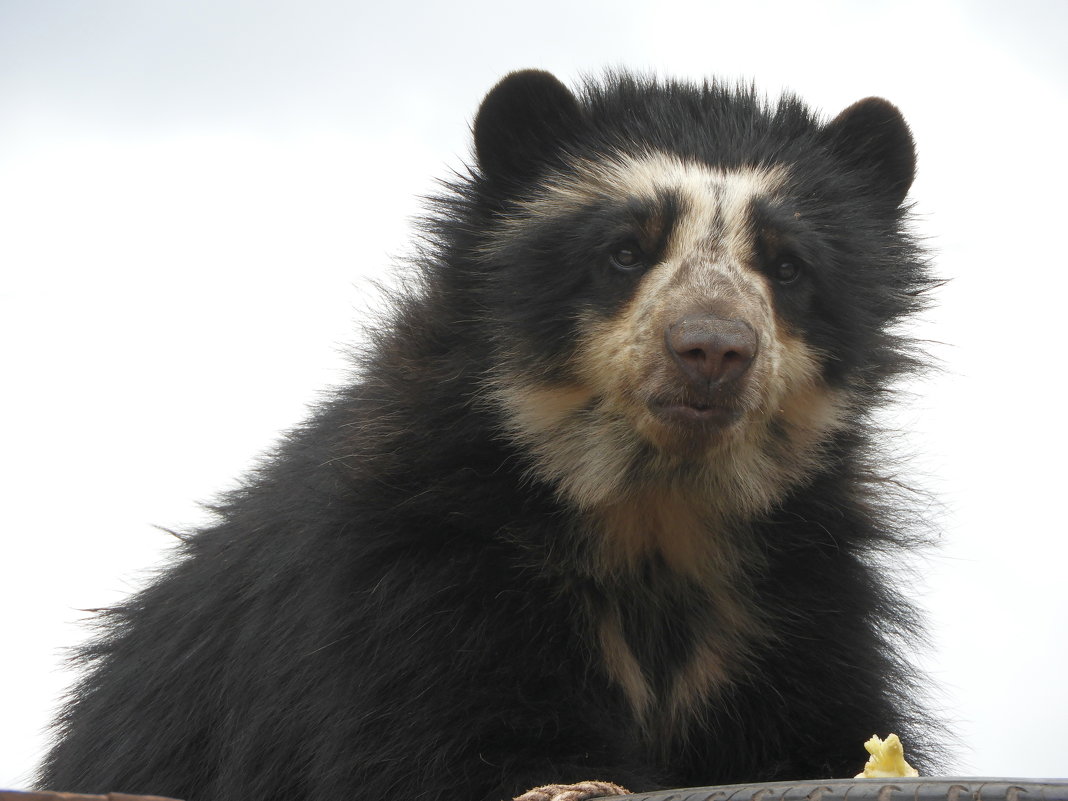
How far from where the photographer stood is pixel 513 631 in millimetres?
5020

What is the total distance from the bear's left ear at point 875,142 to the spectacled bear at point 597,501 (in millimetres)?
121

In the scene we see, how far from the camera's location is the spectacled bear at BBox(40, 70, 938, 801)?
488 cm

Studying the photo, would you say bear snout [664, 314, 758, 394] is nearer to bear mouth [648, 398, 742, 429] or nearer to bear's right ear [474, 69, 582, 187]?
bear mouth [648, 398, 742, 429]

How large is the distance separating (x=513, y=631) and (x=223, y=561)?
1.90 meters

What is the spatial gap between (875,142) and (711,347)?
2.07m

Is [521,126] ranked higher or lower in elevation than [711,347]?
higher

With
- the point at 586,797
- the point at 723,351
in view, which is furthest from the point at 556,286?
the point at 586,797

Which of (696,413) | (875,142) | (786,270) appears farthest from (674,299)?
(875,142)

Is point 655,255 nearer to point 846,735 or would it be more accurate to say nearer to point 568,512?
point 568,512

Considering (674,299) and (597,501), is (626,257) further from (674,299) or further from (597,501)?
(597,501)

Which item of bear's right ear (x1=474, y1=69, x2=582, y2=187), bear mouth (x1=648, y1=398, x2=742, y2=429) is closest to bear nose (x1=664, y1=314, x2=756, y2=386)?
bear mouth (x1=648, y1=398, x2=742, y2=429)

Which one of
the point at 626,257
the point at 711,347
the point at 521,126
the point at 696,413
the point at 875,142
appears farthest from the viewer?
the point at 875,142

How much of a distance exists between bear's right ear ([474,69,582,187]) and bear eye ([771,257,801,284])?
119 centimetres

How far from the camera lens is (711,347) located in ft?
15.3
